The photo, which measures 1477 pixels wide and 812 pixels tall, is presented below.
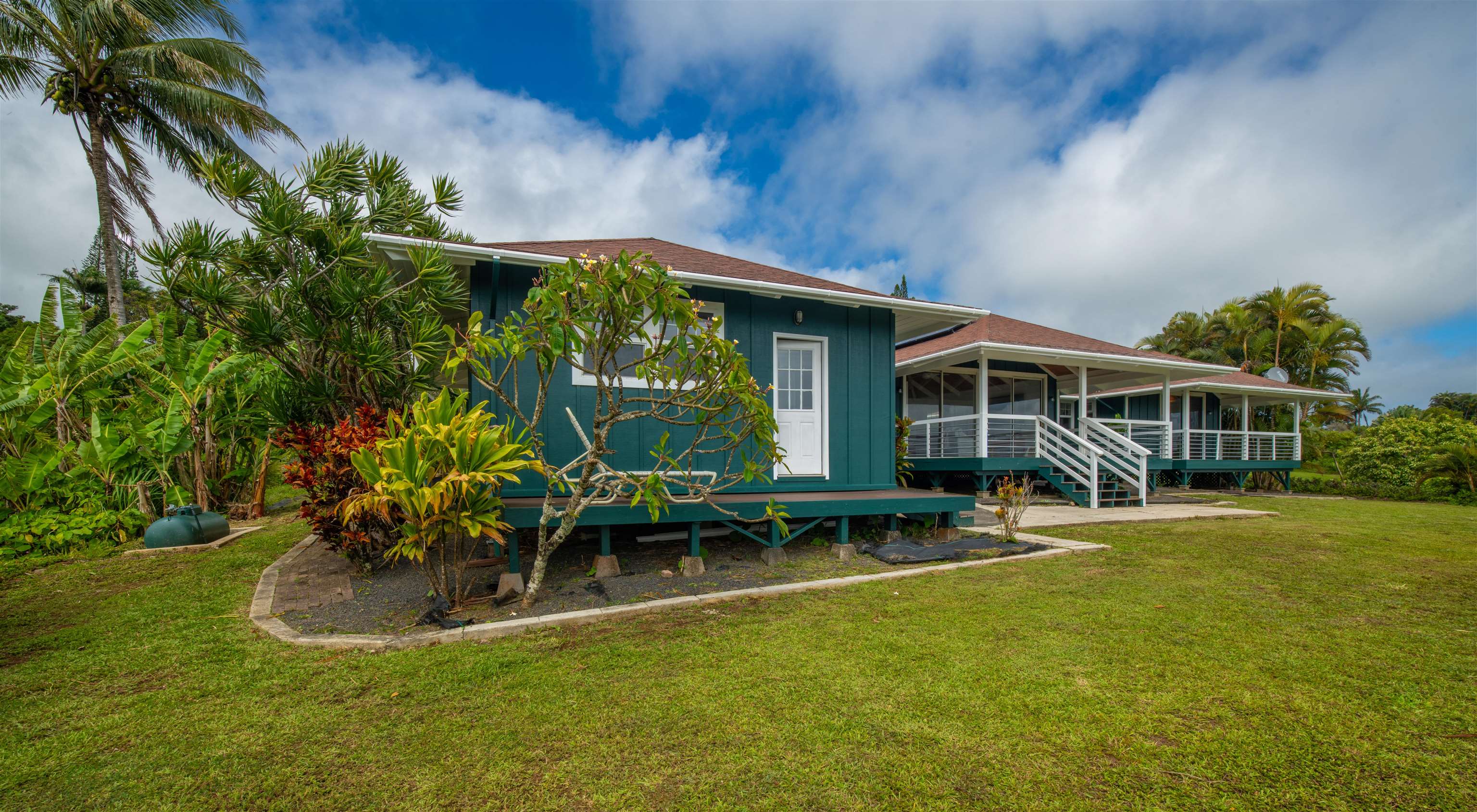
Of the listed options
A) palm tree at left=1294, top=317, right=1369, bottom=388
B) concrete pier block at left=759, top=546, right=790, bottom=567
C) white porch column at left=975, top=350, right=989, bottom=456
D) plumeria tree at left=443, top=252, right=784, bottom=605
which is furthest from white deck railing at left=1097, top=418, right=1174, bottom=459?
palm tree at left=1294, top=317, right=1369, bottom=388

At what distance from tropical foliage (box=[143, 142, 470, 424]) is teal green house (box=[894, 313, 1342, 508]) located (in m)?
7.07

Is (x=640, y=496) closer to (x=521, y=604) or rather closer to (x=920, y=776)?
(x=521, y=604)

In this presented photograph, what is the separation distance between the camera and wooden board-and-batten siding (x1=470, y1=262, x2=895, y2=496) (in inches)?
242

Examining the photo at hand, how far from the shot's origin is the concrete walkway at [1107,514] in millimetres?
9094

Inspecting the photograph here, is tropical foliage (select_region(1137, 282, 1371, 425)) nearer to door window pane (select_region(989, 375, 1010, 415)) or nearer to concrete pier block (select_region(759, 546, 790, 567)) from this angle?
door window pane (select_region(989, 375, 1010, 415))

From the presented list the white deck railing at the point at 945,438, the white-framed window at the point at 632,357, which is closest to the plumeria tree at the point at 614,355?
the white-framed window at the point at 632,357

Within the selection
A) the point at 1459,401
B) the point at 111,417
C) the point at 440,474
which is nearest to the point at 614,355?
the point at 440,474

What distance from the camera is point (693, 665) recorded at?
11.1ft

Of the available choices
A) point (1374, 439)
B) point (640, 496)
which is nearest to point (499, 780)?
point (640, 496)

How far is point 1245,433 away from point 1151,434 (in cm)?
472

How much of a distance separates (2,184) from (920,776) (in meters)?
31.1

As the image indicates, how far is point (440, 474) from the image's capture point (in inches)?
162

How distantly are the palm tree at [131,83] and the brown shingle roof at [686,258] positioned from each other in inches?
354

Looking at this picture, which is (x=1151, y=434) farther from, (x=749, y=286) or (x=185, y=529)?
(x=185, y=529)
